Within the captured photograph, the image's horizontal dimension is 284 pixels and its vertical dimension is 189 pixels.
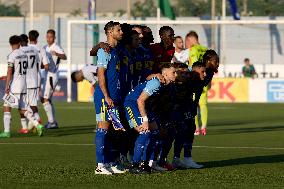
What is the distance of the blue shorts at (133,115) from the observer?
57.6ft

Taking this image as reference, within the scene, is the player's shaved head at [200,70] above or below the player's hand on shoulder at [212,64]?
below

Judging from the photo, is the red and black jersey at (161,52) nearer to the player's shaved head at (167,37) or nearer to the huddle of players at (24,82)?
the player's shaved head at (167,37)

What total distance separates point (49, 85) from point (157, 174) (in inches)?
512

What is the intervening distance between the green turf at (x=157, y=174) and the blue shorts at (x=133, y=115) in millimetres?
775

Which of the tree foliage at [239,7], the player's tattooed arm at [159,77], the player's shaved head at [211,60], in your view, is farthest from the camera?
the tree foliage at [239,7]

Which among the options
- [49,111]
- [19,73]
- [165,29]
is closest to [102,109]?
[165,29]

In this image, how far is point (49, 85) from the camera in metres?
30.3

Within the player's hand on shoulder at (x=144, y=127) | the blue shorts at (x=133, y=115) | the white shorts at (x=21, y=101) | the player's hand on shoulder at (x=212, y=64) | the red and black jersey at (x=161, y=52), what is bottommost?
the white shorts at (x=21, y=101)

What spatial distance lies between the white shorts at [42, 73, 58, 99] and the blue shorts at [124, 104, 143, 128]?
41.6 ft

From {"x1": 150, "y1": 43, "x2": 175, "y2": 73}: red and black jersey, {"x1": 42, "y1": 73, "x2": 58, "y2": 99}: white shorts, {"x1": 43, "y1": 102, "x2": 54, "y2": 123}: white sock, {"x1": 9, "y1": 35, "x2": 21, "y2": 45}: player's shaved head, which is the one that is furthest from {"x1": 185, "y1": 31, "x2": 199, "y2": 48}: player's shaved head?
{"x1": 150, "y1": 43, "x2": 175, "y2": 73}: red and black jersey

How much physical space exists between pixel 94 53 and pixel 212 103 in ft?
86.7

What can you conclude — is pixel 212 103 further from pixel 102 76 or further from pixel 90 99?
pixel 102 76

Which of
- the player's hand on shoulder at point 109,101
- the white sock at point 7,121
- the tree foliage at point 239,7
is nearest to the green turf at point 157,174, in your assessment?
the white sock at point 7,121

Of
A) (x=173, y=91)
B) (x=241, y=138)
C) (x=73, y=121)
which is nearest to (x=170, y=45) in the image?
(x=173, y=91)
